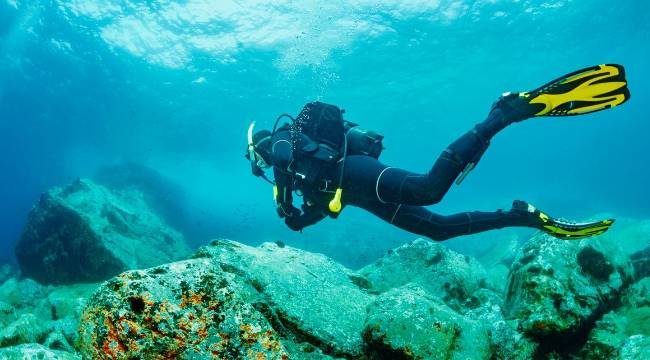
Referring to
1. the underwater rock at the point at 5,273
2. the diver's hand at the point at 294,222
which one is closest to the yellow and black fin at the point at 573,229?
the diver's hand at the point at 294,222

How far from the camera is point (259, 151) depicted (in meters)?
5.24

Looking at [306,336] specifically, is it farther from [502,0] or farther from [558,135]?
[558,135]

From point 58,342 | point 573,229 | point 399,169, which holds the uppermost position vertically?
point 399,169

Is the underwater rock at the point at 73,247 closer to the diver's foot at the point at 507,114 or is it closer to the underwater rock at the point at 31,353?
the underwater rock at the point at 31,353

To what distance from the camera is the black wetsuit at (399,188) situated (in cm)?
401

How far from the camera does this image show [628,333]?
371cm

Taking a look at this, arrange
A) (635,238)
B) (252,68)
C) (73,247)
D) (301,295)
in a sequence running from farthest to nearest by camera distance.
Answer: (252,68), (73,247), (635,238), (301,295)

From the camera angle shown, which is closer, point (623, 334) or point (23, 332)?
point (623, 334)

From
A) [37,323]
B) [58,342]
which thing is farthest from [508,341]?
[37,323]

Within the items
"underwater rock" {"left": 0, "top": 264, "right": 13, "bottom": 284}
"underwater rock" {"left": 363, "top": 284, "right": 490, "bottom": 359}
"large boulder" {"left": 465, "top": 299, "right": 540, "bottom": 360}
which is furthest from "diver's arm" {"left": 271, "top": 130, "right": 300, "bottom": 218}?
"underwater rock" {"left": 0, "top": 264, "right": 13, "bottom": 284}

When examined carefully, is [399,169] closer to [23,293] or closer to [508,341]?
[508,341]

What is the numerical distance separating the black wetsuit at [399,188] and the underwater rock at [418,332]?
1383 mm

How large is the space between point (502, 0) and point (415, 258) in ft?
71.2

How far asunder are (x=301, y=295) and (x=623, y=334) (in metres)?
3.21
